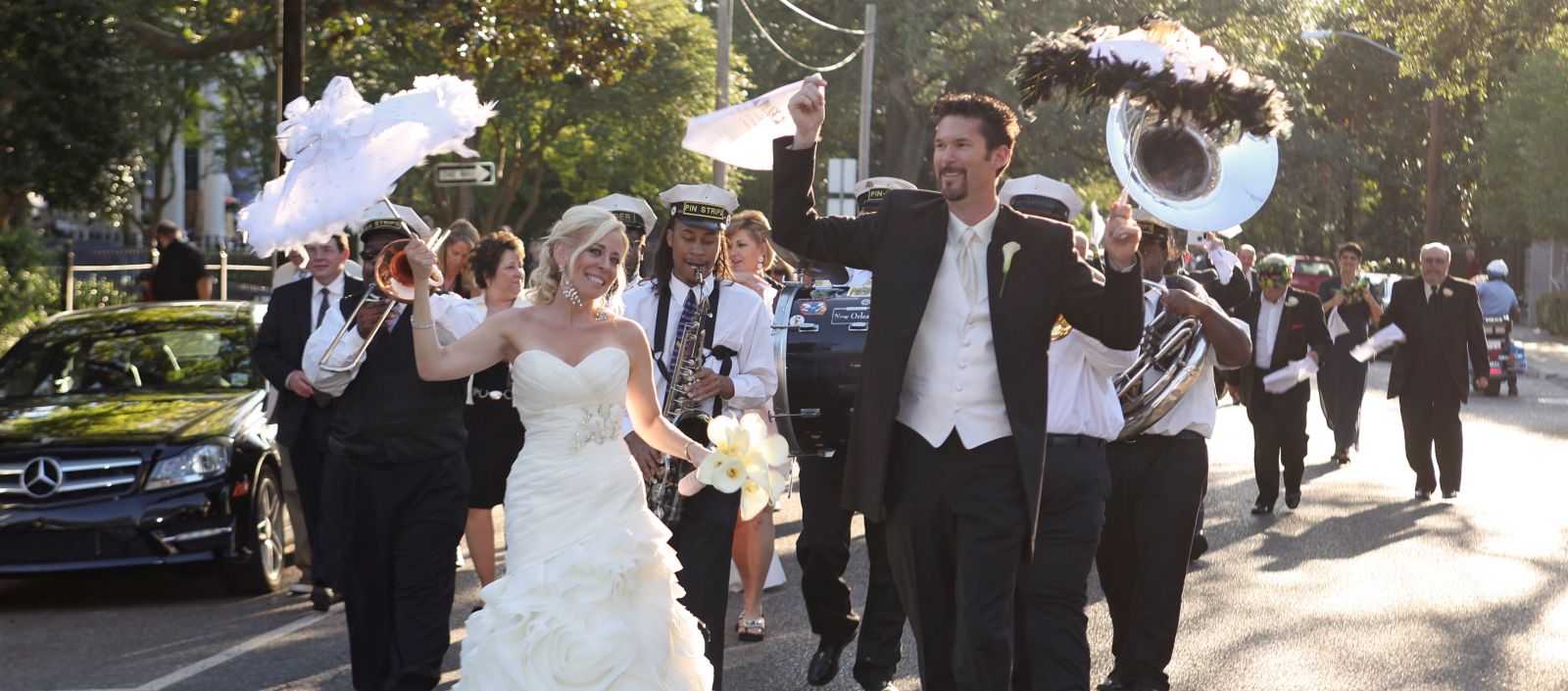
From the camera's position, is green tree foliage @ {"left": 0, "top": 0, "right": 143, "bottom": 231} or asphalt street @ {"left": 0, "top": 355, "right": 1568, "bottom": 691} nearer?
asphalt street @ {"left": 0, "top": 355, "right": 1568, "bottom": 691}

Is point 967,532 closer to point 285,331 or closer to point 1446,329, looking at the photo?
point 285,331

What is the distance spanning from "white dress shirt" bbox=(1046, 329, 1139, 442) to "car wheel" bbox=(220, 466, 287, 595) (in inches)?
203

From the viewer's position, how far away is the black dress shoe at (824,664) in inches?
315

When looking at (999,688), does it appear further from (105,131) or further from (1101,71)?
(105,131)

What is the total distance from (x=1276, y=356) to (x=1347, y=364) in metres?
3.29

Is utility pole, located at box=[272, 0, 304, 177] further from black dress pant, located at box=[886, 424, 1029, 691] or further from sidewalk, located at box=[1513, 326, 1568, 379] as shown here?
sidewalk, located at box=[1513, 326, 1568, 379]

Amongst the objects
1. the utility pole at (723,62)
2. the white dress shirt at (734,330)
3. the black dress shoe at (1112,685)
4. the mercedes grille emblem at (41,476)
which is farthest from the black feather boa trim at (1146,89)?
the utility pole at (723,62)

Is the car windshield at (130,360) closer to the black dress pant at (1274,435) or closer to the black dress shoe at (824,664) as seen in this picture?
the black dress shoe at (824,664)

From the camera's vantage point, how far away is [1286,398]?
544 inches

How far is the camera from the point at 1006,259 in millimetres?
5414

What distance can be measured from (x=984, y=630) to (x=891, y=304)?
3.07 ft

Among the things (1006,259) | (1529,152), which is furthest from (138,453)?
(1529,152)

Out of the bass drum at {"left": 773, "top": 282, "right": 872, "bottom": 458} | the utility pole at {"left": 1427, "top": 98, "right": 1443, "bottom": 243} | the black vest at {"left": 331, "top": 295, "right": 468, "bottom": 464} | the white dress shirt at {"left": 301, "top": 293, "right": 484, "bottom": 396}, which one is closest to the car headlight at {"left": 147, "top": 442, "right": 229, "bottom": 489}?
the white dress shirt at {"left": 301, "top": 293, "right": 484, "bottom": 396}

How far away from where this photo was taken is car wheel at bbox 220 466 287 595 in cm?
1033
